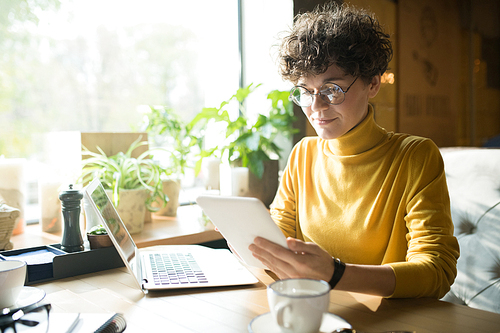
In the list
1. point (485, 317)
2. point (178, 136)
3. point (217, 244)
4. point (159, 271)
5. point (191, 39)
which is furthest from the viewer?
point (191, 39)

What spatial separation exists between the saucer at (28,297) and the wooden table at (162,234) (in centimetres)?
46

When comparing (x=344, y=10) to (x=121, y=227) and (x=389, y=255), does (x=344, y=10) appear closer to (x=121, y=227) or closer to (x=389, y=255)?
(x=389, y=255)

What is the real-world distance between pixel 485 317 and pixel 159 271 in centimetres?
72

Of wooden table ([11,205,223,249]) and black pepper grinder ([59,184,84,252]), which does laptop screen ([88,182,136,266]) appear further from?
wooden table ([11,205,223,249])

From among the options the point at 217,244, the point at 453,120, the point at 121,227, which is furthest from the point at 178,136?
the point at 453,120

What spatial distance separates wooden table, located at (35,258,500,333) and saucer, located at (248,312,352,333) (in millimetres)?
63

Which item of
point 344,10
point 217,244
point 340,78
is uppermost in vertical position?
point 344,10

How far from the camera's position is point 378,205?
116 centimetres

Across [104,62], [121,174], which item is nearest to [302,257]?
[121,174]

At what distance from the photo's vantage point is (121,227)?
41.2 inches

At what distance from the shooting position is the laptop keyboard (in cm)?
95

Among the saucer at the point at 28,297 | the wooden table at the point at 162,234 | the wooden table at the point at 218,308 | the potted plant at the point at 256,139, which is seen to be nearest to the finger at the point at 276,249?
the wooden table at the point at 218,308

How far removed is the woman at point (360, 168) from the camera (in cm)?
102

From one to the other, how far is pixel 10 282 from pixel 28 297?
85 mm
